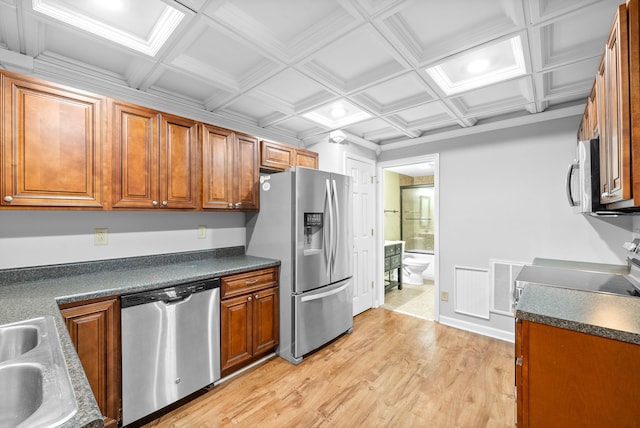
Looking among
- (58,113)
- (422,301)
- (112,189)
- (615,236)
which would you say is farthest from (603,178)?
(422,301)

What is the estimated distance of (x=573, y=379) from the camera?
39.0 inches

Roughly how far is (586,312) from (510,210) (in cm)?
213

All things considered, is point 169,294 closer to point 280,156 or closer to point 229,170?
point 229,170

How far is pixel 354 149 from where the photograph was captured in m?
3.60

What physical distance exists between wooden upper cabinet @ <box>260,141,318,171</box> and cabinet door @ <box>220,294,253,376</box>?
4.42 feet

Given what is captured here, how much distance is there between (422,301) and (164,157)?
12.7 feet

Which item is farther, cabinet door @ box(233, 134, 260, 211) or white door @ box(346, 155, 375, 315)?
white door @ box(346, 155, 375, 315)

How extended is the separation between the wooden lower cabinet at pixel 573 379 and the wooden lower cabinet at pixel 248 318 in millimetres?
1864

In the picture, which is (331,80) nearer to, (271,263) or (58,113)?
(271,263)

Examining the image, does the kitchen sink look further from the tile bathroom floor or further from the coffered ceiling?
the tile bathroom floor

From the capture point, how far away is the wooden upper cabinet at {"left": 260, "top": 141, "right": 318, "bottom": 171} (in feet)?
9.35

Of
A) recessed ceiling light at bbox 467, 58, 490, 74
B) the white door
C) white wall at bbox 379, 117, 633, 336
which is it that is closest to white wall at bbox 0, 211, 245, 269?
the white door

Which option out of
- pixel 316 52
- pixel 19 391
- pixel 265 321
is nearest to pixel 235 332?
pixel 265 321

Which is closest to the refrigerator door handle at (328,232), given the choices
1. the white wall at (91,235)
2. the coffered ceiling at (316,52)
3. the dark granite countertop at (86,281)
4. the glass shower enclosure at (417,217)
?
Result: the dark granite countertop at (86,281)
